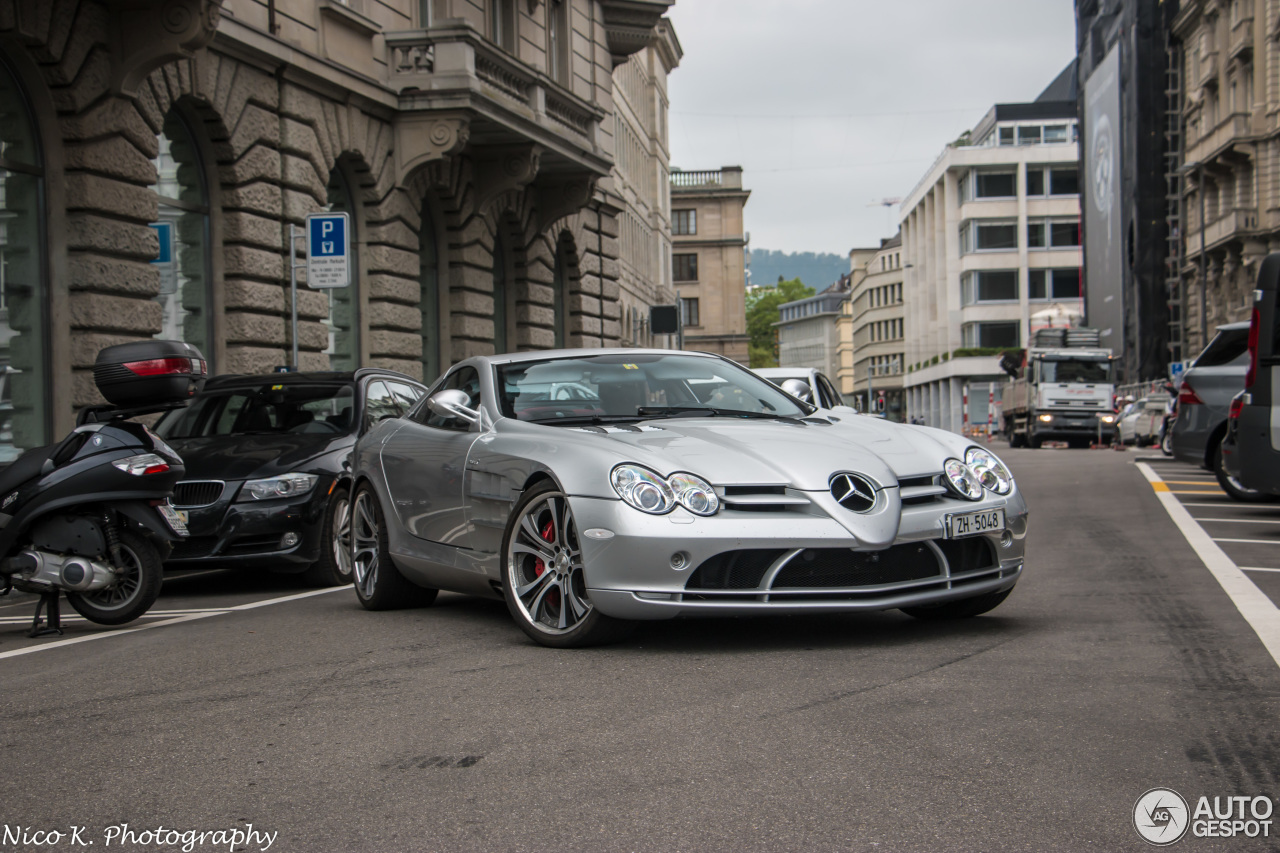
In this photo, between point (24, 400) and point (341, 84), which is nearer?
point (24, 400)

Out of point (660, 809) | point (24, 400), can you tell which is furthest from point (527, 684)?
point (24, 400)

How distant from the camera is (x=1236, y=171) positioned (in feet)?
192

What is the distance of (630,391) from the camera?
6.86 m

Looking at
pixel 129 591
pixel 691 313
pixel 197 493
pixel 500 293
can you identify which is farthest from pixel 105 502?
pixel 691 313

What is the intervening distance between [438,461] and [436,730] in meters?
2.77

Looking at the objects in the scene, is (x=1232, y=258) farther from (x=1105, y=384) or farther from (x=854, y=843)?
(x=854, y=843)

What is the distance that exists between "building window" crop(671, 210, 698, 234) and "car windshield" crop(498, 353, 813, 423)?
91345mm

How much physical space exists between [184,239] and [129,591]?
33.2 feet

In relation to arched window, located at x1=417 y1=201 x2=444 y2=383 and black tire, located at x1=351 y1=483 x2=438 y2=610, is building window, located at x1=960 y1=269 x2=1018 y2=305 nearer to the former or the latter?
arched window, located at x1=417 y1=201 x2=444 y2=383

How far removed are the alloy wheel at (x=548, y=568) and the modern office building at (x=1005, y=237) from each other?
8579 centimetres

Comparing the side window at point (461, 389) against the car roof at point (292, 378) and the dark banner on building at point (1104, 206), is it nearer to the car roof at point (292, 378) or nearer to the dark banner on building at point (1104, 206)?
the car roof at point (292, 378)

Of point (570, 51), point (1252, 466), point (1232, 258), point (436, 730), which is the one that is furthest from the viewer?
point (1232, 258)

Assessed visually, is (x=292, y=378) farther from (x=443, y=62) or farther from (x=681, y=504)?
(x=443, y=62)

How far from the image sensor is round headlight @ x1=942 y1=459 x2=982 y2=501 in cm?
606
